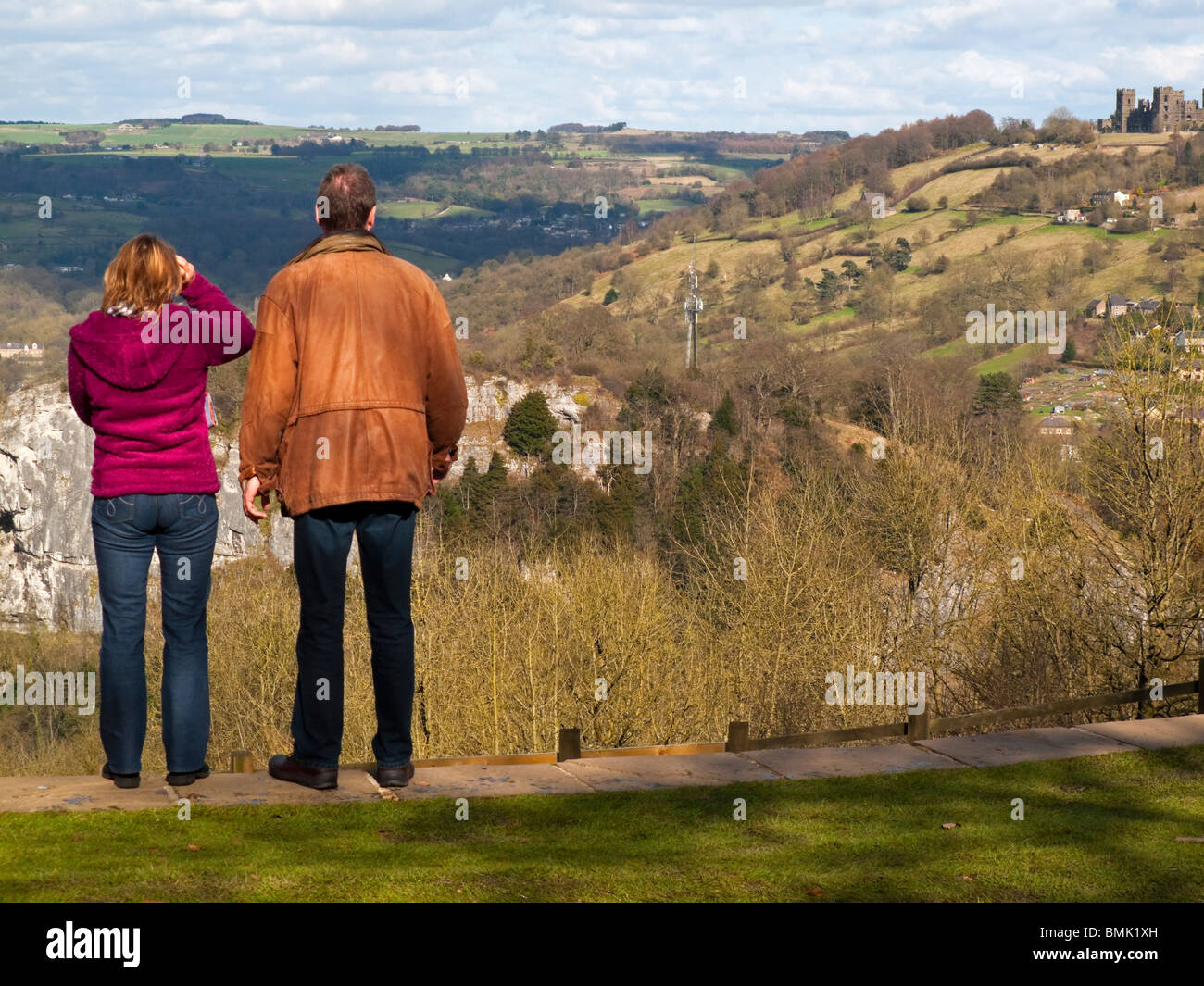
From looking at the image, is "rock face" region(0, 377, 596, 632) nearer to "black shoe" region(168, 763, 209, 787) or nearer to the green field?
"black shoe" region(168, 763, 209, 787)

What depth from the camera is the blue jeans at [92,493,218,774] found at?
16.8 ft

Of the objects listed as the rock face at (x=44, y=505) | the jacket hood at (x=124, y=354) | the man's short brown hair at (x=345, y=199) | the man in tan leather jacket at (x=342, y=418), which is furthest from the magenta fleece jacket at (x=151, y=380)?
the rock face at (x=44, y=505)

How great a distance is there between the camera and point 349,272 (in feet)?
16.1

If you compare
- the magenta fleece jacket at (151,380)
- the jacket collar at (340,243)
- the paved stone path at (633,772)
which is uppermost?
the jacket collar at (340,243)

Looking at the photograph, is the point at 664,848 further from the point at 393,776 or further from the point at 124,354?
the point at 124,354

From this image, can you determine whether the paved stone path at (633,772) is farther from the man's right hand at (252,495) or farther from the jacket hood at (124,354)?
the jacket hood at (124,354)

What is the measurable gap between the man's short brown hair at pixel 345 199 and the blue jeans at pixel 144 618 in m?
1.22

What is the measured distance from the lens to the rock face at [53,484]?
78.2 m

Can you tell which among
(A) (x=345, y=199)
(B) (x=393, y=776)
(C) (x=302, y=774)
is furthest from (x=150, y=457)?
(B) (x=393, y=776)

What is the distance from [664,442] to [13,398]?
42.1 meters

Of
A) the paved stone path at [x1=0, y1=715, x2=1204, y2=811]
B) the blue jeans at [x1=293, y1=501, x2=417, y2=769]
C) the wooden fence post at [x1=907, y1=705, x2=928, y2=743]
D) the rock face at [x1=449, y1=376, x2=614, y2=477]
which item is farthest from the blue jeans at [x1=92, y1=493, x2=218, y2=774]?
the rock face at [x1=449, y1=376, x2=614, y2=477]

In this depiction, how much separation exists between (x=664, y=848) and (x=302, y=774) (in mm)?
1586

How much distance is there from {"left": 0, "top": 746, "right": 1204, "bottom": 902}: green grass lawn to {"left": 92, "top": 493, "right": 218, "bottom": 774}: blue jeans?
19.5 inches

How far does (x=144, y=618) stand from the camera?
5.25 metres
